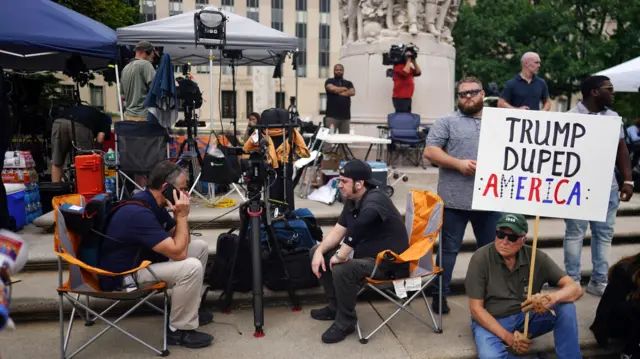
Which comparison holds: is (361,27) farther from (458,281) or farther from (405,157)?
(458,281)

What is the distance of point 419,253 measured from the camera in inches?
145

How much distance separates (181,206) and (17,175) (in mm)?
4341

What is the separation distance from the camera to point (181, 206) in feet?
11.8

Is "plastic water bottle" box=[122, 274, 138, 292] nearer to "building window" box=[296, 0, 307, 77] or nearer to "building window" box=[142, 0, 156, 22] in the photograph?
"building window" box=[296, 0, 307, 77]

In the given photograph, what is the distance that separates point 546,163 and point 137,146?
4.87 m

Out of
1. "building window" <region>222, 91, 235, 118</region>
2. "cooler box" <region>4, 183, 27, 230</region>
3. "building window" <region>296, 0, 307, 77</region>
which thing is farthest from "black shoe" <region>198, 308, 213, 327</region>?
"building window" <region>296, 0, 307, 77</region>

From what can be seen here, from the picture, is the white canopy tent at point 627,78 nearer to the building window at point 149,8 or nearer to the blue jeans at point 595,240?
the blue jeans at point 595,240

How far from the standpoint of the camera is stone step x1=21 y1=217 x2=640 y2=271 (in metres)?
4.86

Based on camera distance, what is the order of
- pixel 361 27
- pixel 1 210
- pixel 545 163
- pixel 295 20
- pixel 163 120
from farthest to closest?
pixel 295 20 < pixel 361 27 < pixel 163 120 < pixel 1 210 < pixel 545 163

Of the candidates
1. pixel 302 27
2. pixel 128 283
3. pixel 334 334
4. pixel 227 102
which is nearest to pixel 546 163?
pixel 334 334

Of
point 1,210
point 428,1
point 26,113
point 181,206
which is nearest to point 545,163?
point 181,206

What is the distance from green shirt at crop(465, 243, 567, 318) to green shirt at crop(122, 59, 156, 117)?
4753 millimetres

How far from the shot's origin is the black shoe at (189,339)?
11.8 ft

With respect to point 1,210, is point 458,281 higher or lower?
lower
